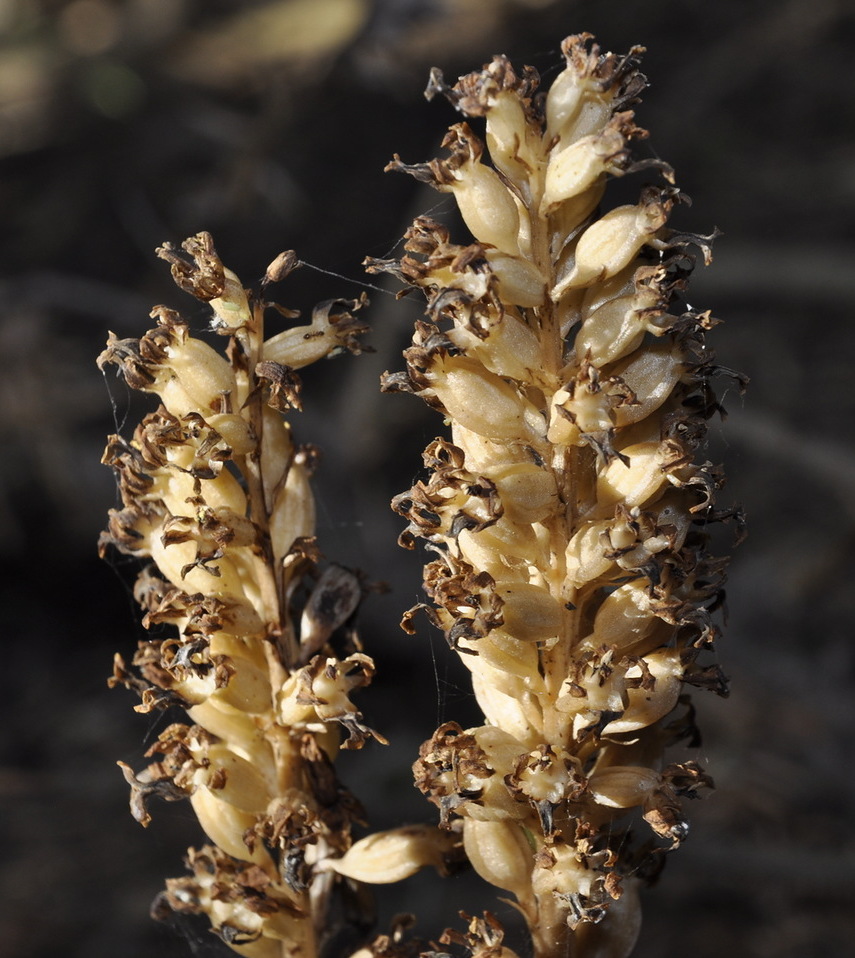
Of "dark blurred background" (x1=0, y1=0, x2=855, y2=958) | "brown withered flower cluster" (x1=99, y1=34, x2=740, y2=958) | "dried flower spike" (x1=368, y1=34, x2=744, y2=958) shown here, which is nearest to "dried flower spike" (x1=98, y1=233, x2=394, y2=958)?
Answer: "brown withered flower cluster" (x1=99, y1=34, x2=740, y2=958)

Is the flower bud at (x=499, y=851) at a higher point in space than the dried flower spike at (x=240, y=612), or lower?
lower

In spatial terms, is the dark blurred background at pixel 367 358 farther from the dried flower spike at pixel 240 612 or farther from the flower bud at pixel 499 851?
the flower bud at pixel 499 851

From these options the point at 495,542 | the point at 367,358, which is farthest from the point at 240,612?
the point at 367,358

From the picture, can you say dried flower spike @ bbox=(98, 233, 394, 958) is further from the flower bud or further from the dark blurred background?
the dark blurred background

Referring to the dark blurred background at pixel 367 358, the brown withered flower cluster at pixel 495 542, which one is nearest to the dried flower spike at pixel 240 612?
the brown withered flower cluster at pixel 495 542

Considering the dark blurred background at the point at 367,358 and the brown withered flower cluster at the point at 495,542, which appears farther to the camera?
the dark blurred background at the point at 367,358
